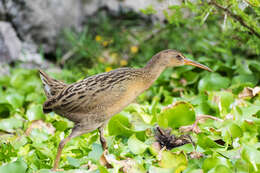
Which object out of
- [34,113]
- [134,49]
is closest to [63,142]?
[34,113]

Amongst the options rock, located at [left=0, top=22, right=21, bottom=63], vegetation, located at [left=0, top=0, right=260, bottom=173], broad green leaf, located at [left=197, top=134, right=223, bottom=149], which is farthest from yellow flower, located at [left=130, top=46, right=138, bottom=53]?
broad green leaf, located at [left=197, top=134, right=223, bottom=149]

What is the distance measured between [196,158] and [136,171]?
58 cm

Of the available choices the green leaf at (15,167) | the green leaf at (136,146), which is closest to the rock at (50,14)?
the green leaf at (136,146)

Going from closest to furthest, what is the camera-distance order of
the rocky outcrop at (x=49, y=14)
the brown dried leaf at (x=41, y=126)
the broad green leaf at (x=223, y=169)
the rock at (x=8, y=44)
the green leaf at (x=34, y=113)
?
the broad green leaf at (x=223, y=169) < the brown dried leaf at (x=41, y=126) < the green leaf at (x=34, y=113) < the rock at (x=8, y=44) < the rocky outcrop at (x=49, y=14)

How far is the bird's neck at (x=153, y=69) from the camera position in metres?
3.88

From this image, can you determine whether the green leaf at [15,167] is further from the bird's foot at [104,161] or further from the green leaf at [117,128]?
the green leaf at [117,128]

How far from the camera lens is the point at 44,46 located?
7.06m

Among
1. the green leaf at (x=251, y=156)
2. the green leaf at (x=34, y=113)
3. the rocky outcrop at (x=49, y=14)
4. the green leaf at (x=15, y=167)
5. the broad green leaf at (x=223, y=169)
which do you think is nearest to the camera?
the broad green leaf at (x=223, y=169)

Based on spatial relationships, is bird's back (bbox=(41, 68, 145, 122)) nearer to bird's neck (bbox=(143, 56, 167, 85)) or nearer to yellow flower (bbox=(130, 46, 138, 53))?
bird's neck (bbox=(143, 56, 167, 85))

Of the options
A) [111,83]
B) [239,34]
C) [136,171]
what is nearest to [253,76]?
[239,34]

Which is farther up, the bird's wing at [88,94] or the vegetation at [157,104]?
the bird's wing at [88,94]

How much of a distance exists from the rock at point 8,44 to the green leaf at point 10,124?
2.22 metres

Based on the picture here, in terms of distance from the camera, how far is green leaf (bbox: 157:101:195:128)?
401 cm

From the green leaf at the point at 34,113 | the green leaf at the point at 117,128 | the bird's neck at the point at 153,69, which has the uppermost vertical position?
the bird's neck at the point at 153,69
